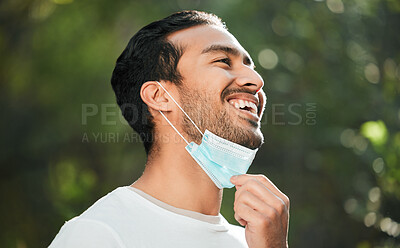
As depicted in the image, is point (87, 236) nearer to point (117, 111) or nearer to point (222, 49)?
point (222, 49)

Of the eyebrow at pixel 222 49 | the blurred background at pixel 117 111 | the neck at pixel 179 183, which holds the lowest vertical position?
the blurred background at pixel 117 111

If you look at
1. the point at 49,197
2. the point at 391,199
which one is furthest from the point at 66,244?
the point at 49,197

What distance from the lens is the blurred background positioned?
6781mm

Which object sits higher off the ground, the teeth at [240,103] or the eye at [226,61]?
the eye at [226,61]

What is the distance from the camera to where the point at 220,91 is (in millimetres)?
2412

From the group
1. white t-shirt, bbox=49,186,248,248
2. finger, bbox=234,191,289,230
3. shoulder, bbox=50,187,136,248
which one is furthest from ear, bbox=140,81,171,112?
finger, bbox=234,191,289,230

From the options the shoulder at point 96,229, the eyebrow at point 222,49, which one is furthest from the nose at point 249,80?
the shoulder at point 96,229

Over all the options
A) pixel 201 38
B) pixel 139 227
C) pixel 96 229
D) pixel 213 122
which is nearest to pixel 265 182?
pixel 213 122

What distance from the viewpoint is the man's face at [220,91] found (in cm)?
Answer: 239

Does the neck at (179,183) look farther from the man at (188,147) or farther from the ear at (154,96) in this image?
the ear at (154,96)

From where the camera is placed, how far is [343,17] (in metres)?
6.47

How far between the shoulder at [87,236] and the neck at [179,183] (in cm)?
36

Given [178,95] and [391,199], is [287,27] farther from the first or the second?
[178,95]

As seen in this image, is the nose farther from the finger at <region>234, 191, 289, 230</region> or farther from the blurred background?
the blurred background
